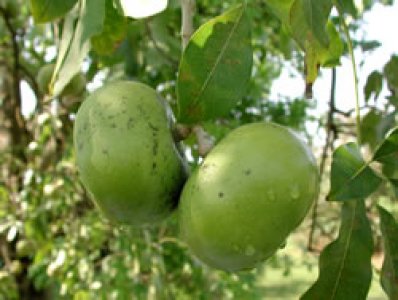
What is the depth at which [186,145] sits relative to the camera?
4.34 feet

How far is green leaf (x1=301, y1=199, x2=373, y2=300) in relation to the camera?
845 mm

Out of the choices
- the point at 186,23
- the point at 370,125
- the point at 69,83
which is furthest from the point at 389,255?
the point at 69,83

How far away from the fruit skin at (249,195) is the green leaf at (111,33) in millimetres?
373

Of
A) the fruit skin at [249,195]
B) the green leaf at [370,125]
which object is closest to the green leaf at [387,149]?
the fruit skin at [249,195]

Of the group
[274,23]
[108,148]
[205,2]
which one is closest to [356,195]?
[108,148]

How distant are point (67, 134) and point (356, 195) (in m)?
2.32

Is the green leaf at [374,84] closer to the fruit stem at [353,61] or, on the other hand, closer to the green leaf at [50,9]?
the fruit stem at [353,61]

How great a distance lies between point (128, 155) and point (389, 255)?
16.2 inches

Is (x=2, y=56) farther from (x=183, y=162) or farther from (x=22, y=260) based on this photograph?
(x=183, y=162)

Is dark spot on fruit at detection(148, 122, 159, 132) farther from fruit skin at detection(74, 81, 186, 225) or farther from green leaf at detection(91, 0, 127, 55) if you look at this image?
green leaf at detection(91, 0, 127, 55)

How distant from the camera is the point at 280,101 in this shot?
340 cm

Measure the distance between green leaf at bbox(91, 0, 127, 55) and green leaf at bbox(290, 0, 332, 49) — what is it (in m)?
0.39

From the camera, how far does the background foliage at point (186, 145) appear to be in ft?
2.76

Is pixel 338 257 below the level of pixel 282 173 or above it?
below
